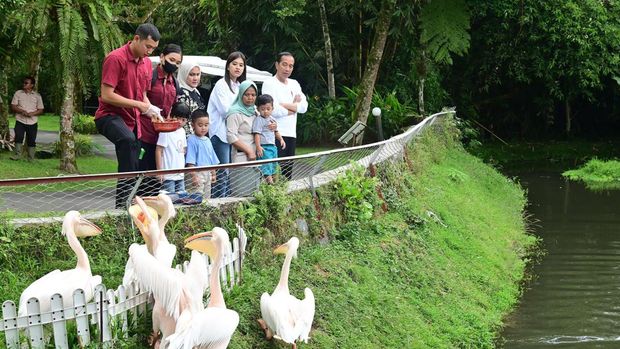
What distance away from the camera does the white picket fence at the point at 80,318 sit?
5523 millimetres

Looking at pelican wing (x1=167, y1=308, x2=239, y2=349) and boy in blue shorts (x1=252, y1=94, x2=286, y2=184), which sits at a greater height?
boy in blue shorts (x1=252, y1=94, x2=286, y2=184)

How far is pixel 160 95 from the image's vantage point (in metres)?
8.86

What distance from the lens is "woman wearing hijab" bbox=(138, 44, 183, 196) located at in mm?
8500

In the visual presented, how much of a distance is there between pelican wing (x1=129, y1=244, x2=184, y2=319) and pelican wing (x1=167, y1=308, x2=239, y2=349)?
157 millimetres

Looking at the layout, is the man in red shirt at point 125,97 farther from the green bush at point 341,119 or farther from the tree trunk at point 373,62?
the green bush at point 341,119

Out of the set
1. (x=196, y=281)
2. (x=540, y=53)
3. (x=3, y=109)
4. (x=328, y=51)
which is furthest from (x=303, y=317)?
(x=540, y=53)

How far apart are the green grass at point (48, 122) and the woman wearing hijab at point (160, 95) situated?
1547 cm

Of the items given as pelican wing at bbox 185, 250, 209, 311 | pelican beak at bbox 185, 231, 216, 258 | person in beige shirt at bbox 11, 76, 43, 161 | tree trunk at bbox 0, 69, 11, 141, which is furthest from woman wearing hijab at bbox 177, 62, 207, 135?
tree trunk at bbox 0, 69, 11, 141

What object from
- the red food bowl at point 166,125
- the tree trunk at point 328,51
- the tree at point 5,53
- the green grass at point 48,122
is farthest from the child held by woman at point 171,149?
the green grass at point 48,122

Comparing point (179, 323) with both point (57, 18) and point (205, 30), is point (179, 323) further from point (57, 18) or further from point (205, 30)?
point (205, 30)

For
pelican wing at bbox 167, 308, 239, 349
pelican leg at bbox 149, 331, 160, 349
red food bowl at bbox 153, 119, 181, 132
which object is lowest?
pelican leg at bbox 149, 331, 160, 349

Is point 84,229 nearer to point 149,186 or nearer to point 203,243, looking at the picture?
point 203,243

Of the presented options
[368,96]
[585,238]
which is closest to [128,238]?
[585,238]

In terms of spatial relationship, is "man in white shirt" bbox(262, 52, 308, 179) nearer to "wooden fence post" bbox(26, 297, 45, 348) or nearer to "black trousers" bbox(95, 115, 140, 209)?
"black trousers" bbox(95, 115, 140, 209)
